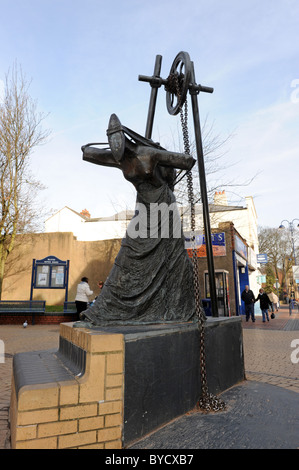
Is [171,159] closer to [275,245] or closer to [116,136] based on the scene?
[116,136]

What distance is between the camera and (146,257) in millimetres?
3266

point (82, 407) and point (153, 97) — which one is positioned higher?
point (153, 97)

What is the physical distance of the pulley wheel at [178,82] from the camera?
13.1ft

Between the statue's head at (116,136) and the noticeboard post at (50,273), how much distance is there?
1212 centimetres

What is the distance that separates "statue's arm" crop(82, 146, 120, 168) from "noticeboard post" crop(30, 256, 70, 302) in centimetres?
1161

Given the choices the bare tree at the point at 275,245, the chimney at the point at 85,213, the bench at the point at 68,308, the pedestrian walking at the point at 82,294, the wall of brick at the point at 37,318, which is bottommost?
the wall of brick at the point at 37,318

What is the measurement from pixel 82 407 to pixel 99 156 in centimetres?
238

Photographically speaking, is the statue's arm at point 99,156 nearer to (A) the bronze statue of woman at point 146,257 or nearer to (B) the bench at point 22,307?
(A) the bronze statue of woman at point 146,257

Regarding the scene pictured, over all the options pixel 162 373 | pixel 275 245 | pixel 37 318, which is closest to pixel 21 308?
pixel 37 318

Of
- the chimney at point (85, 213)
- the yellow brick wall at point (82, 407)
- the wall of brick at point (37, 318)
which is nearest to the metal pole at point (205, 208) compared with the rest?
the yellow brick wall at point (82, 407)
